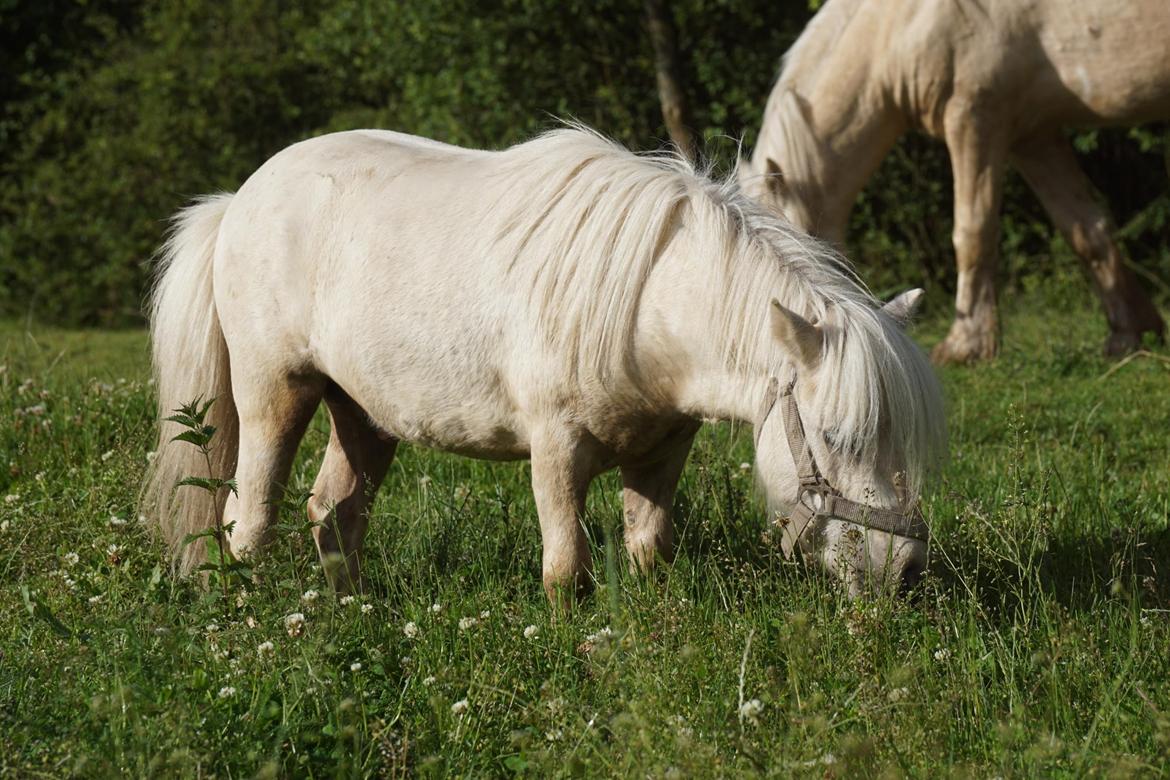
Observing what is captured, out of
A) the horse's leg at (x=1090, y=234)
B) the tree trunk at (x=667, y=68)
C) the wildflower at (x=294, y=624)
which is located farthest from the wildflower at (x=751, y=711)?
the tree trunk at (x=667, y=68)

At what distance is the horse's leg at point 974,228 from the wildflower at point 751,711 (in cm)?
529

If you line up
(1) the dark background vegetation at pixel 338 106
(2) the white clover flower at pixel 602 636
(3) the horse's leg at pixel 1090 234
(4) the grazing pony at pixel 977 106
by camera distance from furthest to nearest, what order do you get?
(1) the dark background vegetation at pixel 338 106 < (3) the horse's leg at pixel 1090 234 < (4) the grazing pony at pixel 977 106 < (2) the white clover flower at pixel 602 636

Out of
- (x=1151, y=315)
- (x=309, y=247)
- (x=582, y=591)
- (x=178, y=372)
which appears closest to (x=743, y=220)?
(x=582, y=591)

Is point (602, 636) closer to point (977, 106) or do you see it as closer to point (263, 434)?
point (263, 434)

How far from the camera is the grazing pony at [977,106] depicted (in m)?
7.32

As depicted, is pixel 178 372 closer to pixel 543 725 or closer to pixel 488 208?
pixel 488 208

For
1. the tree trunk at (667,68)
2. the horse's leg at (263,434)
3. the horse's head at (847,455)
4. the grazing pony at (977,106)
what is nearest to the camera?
the horse's head at (847,455)

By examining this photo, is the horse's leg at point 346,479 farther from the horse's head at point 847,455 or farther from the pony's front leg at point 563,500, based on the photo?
the horse's head at point 847,455

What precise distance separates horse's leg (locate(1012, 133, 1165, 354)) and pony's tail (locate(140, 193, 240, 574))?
541 cm

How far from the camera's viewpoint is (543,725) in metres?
2.99

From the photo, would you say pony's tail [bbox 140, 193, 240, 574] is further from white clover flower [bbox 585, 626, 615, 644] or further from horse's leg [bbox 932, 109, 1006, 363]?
horse's leg [bbox 932, 109, 1006, 363]

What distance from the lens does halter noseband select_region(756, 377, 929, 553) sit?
317cm

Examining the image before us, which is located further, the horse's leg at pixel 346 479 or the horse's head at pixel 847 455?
the horse's leg at pixel 346 479

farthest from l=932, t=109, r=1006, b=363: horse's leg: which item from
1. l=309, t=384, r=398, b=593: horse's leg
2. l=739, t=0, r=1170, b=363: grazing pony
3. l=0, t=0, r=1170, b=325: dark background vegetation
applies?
l=309, t=384, r=398, b=593: horse's leg
